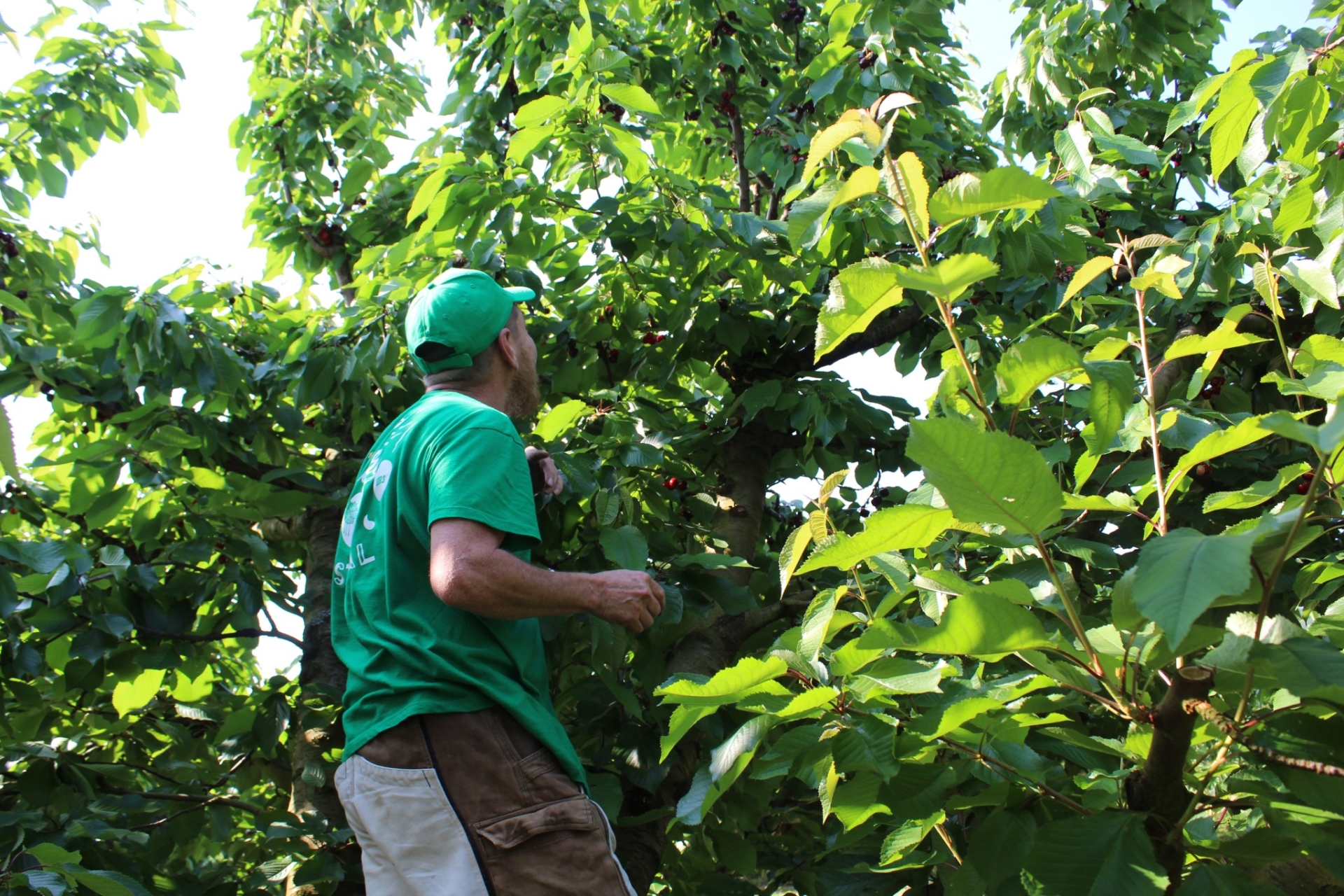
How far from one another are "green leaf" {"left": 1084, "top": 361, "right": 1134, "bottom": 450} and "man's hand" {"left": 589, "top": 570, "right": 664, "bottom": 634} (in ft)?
2.75

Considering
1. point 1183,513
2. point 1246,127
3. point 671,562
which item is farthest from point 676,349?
point 1246,127

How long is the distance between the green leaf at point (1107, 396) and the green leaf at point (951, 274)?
0.28m

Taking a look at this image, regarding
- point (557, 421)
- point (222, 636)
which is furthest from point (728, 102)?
point (222, 636)

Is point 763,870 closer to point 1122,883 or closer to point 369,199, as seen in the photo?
point 1122,883

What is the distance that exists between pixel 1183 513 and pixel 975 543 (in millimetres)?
1426

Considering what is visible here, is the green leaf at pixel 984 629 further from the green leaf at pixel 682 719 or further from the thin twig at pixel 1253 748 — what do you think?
the green leaf at pixel 682 719

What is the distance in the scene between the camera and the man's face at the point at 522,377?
2.22m

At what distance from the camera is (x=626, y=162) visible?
298cm

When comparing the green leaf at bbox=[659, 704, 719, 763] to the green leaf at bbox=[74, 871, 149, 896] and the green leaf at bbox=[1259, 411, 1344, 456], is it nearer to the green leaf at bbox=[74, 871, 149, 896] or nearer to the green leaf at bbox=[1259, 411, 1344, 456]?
the green leaf at bbox=[1259, 411, 1344, 456]

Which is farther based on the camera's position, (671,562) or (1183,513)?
(1183,513)

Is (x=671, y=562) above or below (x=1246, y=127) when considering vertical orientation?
below

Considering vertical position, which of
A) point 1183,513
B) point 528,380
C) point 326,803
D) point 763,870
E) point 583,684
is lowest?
point 763,870

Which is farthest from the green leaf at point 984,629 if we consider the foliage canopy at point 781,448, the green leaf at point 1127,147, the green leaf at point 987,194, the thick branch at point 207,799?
the thick branch at point 207,799

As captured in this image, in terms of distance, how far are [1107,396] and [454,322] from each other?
1.32 m
